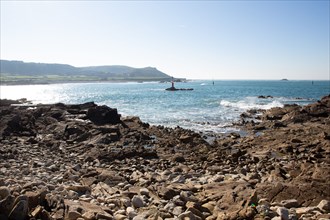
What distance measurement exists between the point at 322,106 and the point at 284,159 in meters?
21.7

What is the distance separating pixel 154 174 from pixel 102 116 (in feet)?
53.3

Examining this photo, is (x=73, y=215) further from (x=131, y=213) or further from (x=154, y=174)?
(x=154, y=174)

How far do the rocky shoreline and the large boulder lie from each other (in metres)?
0.28

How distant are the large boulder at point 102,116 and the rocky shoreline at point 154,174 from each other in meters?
0.28

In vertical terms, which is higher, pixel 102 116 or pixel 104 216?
pixel 102 116

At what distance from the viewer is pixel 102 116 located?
27.7 m

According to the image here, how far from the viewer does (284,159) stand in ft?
50.9

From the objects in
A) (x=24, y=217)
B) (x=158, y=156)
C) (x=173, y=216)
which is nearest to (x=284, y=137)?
(x=158, y=156)

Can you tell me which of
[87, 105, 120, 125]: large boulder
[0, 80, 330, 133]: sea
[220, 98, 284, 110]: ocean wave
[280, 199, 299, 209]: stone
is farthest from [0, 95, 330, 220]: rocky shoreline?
[220, 98, 284, 110]: ocean wave

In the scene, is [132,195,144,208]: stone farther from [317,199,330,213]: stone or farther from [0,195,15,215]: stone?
[317,199,330,213]: stone

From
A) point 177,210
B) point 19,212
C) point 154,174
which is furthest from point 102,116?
point 19,212

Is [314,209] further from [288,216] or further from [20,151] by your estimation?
[20,151]

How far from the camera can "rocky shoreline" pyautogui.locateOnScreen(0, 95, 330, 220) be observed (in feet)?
24.5

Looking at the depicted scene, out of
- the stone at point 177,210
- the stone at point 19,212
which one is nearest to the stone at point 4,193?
the stone at point 19,212
